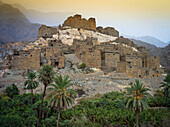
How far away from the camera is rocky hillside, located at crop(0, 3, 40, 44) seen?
326 ft

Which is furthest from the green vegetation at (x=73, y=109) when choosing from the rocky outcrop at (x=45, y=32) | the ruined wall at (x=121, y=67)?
the rocky outcrop at (x=45, y=32)

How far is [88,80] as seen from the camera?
122 feet

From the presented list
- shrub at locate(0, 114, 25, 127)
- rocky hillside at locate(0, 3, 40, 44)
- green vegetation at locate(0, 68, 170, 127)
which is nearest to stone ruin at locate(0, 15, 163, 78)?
green vegetation at locate(0, 68, 170, 127)

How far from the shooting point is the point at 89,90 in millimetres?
34344

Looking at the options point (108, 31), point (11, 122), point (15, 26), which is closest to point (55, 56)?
point (11, 122)

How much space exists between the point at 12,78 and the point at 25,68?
13.2ft

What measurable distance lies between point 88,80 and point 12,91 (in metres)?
17.7

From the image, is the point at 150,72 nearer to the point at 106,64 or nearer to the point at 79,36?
the point at 106,64

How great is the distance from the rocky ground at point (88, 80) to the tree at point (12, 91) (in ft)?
4.74

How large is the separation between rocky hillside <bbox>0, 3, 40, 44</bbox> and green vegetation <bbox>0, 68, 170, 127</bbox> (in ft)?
243

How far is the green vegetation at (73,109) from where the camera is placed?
19016mm

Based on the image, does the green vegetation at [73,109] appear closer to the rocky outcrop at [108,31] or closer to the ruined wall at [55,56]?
the ruined wall at [55,56]

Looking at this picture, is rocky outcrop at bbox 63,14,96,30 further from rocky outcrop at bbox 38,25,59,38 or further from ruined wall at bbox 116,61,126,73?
ruined wall at bbox 116,61,126,73

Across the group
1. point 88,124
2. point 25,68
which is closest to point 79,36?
point 25,68
